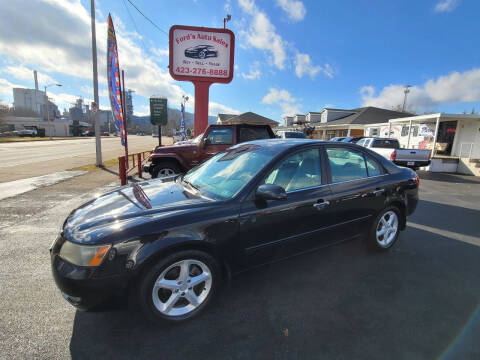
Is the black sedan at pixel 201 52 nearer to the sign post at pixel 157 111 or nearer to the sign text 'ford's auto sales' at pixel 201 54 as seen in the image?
the sign text 'ford's auto sales' at pixel 201 54

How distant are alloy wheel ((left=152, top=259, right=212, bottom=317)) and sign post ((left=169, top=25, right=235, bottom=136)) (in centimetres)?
1122

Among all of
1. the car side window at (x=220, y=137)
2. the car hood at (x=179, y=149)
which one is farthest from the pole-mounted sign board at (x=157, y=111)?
the car side window at (x=220, y=137)

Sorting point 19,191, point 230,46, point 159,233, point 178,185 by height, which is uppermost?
point 230,46

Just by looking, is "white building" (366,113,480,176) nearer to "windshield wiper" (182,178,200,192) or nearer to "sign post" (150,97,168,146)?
"windshield wiper" (182,178,200,192)

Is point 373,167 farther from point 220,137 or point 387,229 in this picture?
point 220,137

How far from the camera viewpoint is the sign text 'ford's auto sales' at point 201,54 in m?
11.8

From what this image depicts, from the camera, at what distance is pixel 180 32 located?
1169 centimetres

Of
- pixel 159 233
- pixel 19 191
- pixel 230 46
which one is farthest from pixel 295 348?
pixel 230 46

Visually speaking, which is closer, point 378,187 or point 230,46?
point 378,187

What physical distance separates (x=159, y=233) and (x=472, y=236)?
5295 mm

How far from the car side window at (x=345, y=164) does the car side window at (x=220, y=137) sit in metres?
4.19

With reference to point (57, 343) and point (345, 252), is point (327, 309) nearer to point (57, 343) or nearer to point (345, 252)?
point (345, 252)

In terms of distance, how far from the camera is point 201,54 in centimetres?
1195

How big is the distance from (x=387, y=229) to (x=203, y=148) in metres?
5.10
